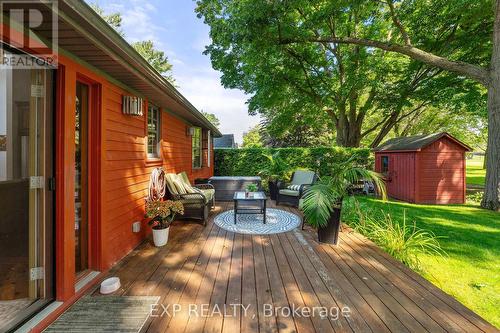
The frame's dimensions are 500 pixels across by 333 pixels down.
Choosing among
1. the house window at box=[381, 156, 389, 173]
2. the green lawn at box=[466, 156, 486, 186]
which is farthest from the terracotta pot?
the green lawn at box=[466, 156, 486, 186]

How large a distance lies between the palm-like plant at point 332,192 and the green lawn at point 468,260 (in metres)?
1.20

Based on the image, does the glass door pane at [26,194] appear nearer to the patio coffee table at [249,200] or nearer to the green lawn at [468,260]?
the patio coffee table at [249,200]

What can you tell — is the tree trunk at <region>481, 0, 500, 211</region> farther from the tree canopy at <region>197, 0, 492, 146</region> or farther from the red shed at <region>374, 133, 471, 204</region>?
the tree canopy at <region>197, 0, 492, 146</region>

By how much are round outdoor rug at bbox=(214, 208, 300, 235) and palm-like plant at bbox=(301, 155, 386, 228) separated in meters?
1.03

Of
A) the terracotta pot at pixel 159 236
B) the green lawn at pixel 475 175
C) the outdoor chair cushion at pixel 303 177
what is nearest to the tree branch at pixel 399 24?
the outdoor chair cushion at pixel 303 177

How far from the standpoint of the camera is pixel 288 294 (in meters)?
2.36

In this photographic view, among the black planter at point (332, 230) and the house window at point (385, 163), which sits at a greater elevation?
the house window at point (385, 163)

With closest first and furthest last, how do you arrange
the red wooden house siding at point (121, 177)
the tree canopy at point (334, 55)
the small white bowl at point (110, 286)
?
1. the small white bowl at point (110, 286)
2. the red wooden house siding at point (121, 177)
3. the tree canopy at point (334, 55)

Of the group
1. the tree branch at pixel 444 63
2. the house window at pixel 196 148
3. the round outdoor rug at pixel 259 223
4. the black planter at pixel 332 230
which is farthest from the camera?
the house window at pixel 196 148

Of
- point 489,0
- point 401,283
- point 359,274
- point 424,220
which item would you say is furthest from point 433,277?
point 489,0

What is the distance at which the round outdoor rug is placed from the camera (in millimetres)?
4453

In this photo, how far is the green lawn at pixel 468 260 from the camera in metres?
2.39

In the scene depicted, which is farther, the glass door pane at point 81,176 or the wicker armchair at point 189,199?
the wicker armchair at point 189,199

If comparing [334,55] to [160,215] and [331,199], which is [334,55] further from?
[160,215]
